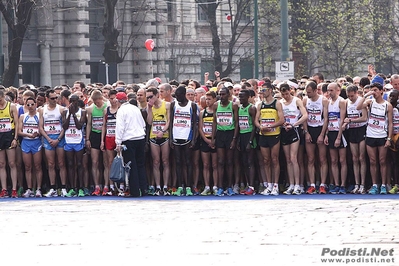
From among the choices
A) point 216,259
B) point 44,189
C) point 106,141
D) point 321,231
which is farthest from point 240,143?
point 216,259

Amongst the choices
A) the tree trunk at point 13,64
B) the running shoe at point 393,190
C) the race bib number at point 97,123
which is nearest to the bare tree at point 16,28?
the tree trunk at point 13,64

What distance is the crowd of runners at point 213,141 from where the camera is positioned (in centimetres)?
2030

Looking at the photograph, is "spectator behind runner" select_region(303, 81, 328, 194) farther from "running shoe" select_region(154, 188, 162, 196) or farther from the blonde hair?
the blonde hair

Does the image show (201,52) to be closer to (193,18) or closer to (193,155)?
(193,18)

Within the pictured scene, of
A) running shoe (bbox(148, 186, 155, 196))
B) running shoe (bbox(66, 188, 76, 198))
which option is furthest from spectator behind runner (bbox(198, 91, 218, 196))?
running shoe (bbox(66, 188, 76, 198))

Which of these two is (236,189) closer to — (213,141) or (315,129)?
(213,141)

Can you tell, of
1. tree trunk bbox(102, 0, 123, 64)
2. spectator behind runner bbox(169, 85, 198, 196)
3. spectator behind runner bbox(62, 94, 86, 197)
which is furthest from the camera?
tree trunk bbox(102, 0, 123, 64)

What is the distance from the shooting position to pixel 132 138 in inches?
802

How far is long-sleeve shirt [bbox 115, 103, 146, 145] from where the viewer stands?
66.4ft

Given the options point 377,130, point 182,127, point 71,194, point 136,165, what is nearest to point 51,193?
point 71,194

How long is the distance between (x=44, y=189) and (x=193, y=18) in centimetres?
3946

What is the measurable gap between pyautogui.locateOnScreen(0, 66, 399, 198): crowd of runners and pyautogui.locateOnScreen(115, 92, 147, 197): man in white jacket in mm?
42

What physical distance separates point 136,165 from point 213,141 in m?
1.39

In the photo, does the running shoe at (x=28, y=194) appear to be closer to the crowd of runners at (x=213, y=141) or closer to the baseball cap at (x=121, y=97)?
the crowd of runners at (x=213, y=141)
